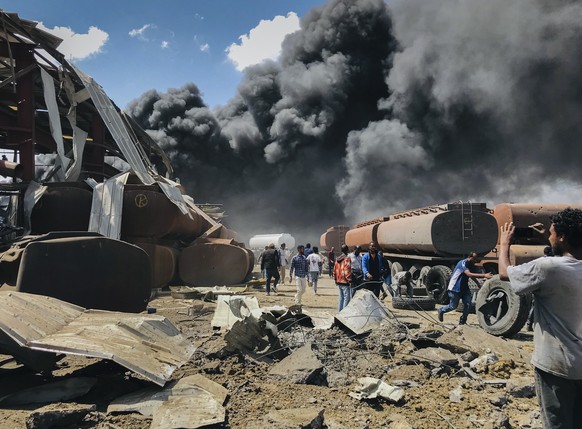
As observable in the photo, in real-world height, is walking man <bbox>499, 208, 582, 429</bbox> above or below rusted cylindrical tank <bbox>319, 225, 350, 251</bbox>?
below

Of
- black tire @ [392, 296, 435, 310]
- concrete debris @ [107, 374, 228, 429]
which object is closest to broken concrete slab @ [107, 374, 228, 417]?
A: concrete debris @ [107, 374, 228, 429]

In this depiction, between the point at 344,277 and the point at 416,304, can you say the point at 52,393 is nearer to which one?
the point at 344,277

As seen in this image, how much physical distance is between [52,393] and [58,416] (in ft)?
2.13

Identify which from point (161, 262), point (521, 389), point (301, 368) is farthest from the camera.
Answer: point (161, 262)

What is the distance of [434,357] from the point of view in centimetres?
505

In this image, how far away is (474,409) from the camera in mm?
3895

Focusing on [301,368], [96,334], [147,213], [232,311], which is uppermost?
[147,213]

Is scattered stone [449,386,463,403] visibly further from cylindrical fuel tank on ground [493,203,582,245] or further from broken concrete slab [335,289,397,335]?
cylindrical fuel tank on ground [493,203,582,245]

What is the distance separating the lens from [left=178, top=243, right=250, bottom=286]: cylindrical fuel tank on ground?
13039 millimetres

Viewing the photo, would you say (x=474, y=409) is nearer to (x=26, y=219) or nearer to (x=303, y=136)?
(x=26, y=219)

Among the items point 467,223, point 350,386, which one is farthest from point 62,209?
point 467,223

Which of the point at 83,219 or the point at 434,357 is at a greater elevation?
the point at 83,219

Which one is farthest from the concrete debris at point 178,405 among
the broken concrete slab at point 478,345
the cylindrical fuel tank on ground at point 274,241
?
the cylindrical fuel tank on ground at point 274,241

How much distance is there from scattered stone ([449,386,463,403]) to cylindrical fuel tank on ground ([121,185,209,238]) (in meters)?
9.03
